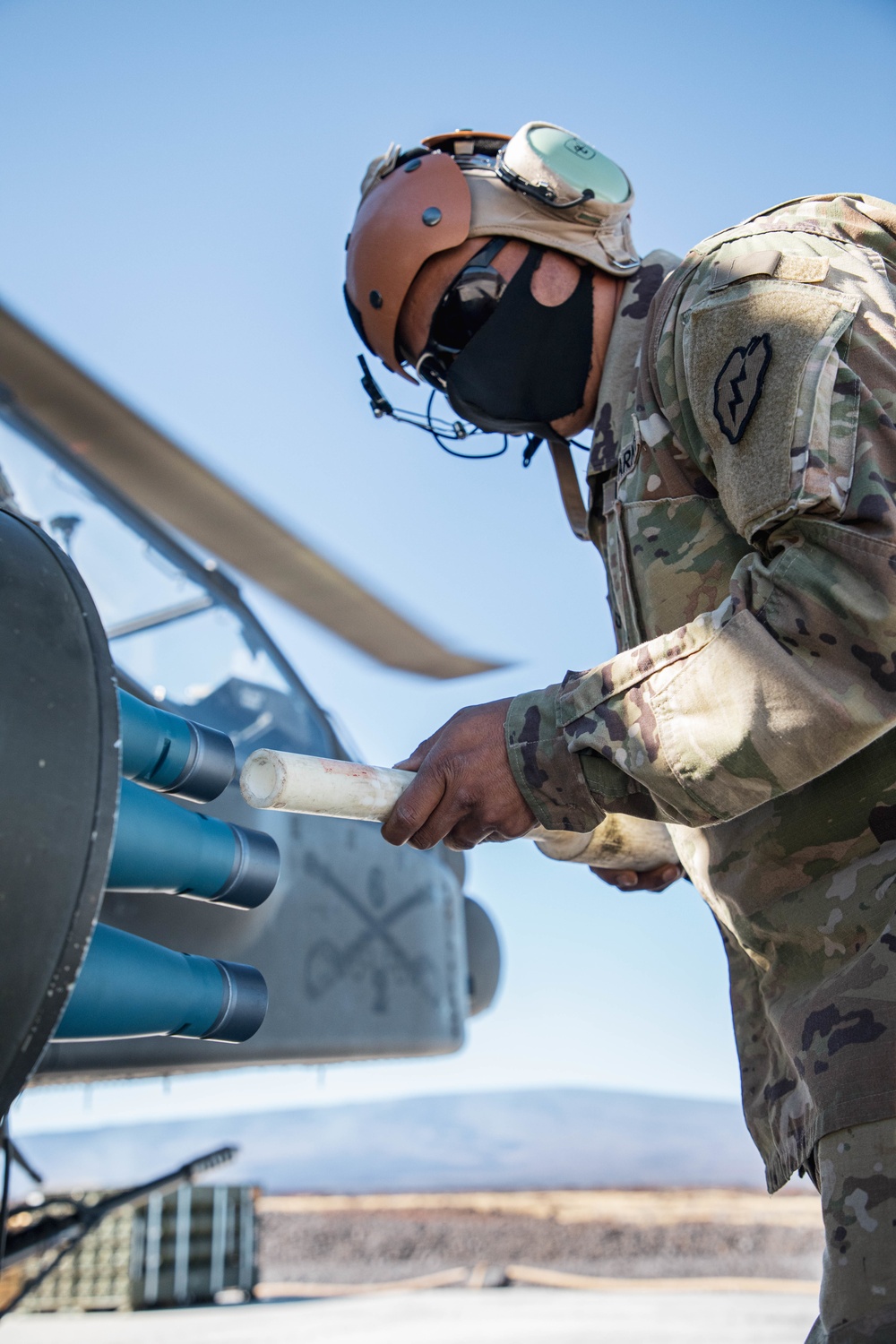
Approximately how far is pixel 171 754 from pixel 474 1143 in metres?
32.8

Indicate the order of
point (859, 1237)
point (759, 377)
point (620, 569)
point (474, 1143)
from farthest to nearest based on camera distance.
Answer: point (474, 1143) → point (620, 569) → point (759, 377) → point (859, 1237)

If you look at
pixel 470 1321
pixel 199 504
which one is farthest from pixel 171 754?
pixel 470 1321

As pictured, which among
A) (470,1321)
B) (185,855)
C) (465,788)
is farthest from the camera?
(470,1321)

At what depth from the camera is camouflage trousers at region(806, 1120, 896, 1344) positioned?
1042 mm

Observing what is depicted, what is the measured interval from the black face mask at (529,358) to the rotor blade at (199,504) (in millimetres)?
2300

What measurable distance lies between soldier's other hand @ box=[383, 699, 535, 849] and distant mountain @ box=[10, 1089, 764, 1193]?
3049cm

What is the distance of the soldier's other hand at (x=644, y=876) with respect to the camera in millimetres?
1943

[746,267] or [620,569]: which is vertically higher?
[746,267]

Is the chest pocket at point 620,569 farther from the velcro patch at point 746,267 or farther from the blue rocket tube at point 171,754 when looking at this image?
the blue rocket tube at point 171,754

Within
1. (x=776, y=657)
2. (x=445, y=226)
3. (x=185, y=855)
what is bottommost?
(x=185, y=855)

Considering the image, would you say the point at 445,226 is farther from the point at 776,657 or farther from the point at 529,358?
the point at 776,657

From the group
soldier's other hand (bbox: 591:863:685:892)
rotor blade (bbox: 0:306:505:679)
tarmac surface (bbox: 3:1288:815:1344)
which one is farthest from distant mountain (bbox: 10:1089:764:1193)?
soldier's other hand (bbox: 591:863:685:892)

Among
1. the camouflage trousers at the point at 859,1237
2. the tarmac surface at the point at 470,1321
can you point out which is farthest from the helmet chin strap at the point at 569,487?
the tarmac surface at the point at 470,1321

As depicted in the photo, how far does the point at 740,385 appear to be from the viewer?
3.95ft
